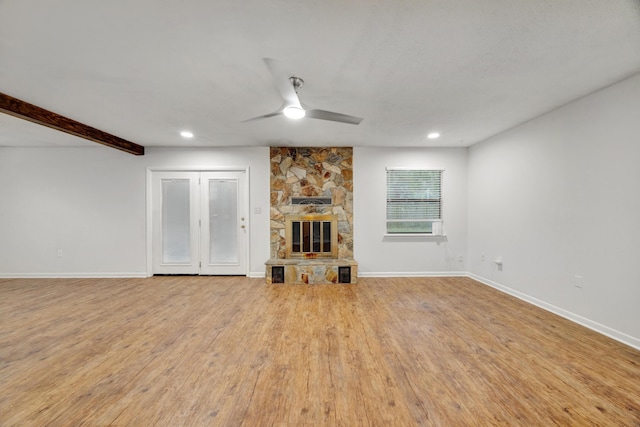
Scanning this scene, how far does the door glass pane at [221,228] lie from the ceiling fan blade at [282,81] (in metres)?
3.14

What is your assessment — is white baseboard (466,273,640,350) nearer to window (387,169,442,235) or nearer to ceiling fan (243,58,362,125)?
window (387,169,442,235)

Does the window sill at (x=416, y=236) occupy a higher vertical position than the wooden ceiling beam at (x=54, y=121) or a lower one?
lower

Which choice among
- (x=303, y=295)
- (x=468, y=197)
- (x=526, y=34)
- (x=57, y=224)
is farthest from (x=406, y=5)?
(x=57, y=224)

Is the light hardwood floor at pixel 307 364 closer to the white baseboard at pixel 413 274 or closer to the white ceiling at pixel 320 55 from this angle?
the white baseboard at pixel 413 274

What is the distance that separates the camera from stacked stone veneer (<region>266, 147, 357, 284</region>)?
501 cm

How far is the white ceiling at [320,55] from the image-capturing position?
1587 millimetres

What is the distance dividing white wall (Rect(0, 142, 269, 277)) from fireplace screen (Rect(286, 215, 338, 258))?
0.49m

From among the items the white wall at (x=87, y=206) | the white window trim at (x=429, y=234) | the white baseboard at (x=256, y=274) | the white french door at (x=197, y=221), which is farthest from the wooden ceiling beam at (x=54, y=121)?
the white window trim at (x=429, y=234)

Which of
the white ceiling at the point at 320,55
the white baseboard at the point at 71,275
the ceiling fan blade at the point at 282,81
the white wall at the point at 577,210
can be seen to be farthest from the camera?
the white baseboard at the point at 71,275

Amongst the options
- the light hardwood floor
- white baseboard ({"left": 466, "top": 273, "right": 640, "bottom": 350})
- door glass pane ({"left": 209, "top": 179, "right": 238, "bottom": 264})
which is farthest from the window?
door glass pane ({"left": 209, "top": 179, "right": 238, "bottom": 264})

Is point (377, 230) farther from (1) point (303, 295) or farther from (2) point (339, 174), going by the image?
(1) point (303, 295)

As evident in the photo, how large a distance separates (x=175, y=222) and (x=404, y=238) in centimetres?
452

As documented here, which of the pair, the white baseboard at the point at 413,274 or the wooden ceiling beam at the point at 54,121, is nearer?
the wooden ceiling beam at the point at 54,121

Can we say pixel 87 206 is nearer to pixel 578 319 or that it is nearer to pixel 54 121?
pixel 54 121
